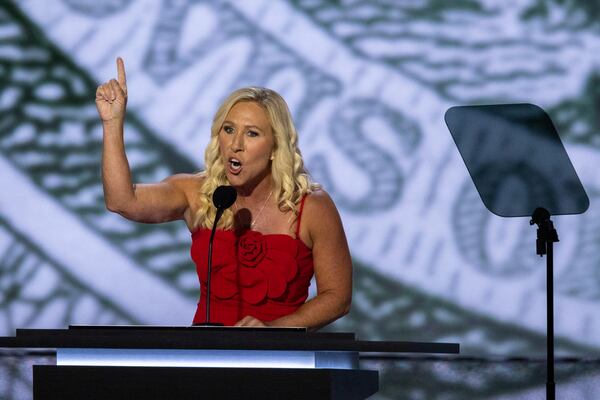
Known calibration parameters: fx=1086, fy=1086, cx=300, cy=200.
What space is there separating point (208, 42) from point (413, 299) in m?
1.31

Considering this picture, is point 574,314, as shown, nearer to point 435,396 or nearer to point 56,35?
point 435,396

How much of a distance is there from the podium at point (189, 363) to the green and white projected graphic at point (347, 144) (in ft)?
A: 7.34

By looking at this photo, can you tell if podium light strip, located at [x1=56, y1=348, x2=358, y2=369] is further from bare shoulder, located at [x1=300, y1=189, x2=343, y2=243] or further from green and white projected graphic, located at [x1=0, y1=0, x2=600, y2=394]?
green and white projected graphic, located at [x1=0, y1=0, x2=600, y2=394]

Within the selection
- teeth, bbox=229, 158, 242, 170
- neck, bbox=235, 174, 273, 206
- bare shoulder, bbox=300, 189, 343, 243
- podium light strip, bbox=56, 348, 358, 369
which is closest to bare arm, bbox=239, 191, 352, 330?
bare shoulder, bbox=300, 189, 343, 243

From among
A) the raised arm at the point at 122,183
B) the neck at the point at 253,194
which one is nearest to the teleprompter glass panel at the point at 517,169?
the neck at the point at 253,194

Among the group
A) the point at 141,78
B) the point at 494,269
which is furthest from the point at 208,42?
the point at 494,269

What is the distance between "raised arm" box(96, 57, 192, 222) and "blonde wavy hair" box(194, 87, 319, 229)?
77mm

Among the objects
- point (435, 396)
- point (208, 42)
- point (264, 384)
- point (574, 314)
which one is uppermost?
point (208, 42)

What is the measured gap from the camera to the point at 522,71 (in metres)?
4.30

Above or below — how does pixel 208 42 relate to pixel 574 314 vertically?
above

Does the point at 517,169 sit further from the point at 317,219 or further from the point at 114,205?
the point at 114,205

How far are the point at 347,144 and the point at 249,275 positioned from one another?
5.05 feet

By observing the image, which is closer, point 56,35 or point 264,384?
point 264,384

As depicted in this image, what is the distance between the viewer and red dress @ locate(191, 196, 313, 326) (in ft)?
9.36
